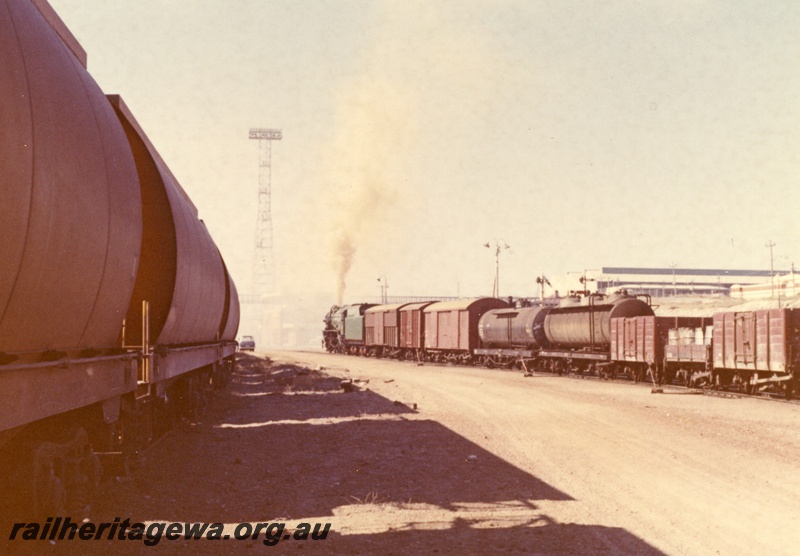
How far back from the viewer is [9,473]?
6371 millimetres

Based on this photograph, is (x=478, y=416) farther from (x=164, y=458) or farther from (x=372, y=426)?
(x=164, y=458)

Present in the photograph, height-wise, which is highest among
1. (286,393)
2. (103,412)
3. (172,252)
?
(172,252)

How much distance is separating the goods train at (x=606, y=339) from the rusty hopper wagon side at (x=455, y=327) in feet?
0.21

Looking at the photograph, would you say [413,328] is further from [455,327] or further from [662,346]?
[662,346]

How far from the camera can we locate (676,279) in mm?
174500

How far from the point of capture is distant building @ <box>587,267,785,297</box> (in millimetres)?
156000

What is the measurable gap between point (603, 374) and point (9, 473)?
3149 centimetres

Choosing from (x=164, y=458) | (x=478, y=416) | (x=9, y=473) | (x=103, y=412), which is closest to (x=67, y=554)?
(x=9, y=473)

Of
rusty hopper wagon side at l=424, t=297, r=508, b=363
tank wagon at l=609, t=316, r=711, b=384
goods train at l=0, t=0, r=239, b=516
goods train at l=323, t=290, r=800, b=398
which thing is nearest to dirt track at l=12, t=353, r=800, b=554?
goods train at l=0, t=0, r=239, b=516

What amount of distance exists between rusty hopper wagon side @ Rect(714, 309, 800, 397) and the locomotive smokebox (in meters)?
6.52

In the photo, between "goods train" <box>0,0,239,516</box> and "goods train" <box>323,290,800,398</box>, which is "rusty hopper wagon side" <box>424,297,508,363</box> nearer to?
"goods train" <box>323,290,800,398</box>

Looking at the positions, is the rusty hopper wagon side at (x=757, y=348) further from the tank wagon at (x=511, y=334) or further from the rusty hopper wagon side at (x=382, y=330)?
the rusty hopper wagon side at (x=382, y=330)

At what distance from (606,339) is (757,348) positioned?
9553mm

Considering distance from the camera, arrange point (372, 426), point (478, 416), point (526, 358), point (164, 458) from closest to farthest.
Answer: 1. point (164, 458)
2. point (372, 426)
3. point (478, 416)
4. point (526, 358)
